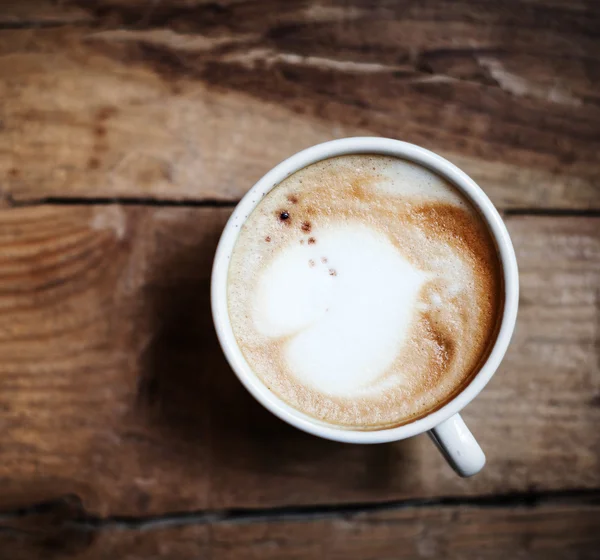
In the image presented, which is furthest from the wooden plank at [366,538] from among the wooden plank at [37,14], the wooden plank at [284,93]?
the wooden plank at [37,14]

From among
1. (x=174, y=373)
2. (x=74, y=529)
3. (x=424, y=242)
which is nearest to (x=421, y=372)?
(x=424, y=242)

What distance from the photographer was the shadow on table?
744 mm

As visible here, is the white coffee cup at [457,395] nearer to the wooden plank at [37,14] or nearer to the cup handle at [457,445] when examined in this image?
the cup handle at [457,445]

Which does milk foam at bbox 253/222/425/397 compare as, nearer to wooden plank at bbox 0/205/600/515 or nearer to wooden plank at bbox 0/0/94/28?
wooden plank at bbox 0/205/600/515

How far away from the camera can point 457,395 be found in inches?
23.7

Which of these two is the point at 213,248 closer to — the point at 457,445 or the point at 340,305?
the point at 340,305

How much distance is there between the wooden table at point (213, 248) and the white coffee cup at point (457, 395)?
0.49 ft

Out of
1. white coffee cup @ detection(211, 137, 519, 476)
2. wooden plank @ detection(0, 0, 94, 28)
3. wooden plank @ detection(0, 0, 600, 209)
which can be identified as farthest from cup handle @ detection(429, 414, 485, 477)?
wooden plank @ detection(0, 0, 94, 28)

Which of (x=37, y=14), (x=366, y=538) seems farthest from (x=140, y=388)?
(x=37, y=14)

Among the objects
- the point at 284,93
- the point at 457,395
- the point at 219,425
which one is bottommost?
the point at 219,425

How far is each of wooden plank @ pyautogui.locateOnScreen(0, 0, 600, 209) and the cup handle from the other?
30cm

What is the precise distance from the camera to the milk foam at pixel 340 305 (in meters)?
0.62

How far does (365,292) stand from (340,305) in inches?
1.1

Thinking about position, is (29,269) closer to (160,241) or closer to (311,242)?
(160,241)
